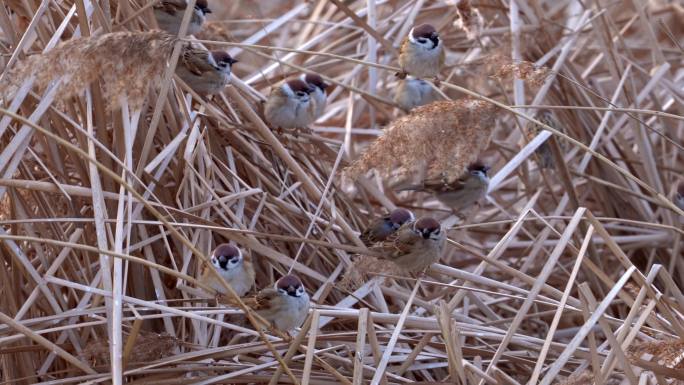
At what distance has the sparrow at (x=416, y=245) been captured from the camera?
12.3 ft

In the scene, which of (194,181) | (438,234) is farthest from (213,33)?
(438,234)

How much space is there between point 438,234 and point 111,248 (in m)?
1.31

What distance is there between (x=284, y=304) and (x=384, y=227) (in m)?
0.79

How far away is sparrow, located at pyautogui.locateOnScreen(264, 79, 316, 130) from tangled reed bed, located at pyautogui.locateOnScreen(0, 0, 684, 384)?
13 centimetres

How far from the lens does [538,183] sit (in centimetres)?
527

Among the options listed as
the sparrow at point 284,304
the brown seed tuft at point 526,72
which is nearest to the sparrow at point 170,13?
the sparrow at point 284,304

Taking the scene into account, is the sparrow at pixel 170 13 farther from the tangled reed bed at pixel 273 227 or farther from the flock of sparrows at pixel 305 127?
the tangled reed bed at pixel 273 227

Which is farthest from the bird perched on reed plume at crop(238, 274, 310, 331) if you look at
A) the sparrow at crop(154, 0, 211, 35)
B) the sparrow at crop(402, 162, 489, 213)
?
the sparrow at crop(154, 0, 211, 35)

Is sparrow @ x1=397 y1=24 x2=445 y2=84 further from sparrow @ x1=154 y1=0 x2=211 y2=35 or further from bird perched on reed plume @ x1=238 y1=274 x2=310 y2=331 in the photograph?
bird perched on reed plume @ x1=238 y1=274 x2=310 y2=331

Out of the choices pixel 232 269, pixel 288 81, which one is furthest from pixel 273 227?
pixel 288 81

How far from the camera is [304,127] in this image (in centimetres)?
486

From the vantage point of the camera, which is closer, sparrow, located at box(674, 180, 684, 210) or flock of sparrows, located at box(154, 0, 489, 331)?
flock of sparrows, located at box(154, 0, 489, 331)

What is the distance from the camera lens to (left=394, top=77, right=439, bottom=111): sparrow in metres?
5.35

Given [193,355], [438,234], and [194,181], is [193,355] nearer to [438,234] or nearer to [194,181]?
[194,181]
